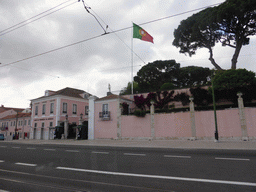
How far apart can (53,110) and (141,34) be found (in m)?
21.8

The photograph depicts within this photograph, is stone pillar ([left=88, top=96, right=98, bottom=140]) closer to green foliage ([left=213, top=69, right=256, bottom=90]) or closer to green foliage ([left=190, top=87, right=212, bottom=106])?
green foliage ([left=190, top=87, right=212, bottom=106])

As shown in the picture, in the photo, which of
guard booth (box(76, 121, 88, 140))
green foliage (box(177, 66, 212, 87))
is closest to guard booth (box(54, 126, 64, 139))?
guard booth (box(76, 121, 88, 140))

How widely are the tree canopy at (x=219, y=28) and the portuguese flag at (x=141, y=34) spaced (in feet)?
31.9

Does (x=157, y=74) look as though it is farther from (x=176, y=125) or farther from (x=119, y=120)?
(x=176, y=125)

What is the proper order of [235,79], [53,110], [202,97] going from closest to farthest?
[235,79], [202,97], [53,110]

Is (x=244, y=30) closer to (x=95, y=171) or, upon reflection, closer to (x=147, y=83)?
(x=147, y=83)

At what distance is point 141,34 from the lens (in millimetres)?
26797

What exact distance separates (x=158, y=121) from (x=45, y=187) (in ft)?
68.2

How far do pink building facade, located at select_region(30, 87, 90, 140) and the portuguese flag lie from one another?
1793 cm

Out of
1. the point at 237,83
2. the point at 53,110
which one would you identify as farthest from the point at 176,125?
the point at 53,110

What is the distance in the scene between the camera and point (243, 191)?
4312mm

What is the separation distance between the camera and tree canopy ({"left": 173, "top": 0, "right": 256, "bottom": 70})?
26.6m

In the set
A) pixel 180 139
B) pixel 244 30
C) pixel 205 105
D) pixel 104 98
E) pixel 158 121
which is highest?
pixel 244 30

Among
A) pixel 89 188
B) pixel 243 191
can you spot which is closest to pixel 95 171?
pixel 89 188
